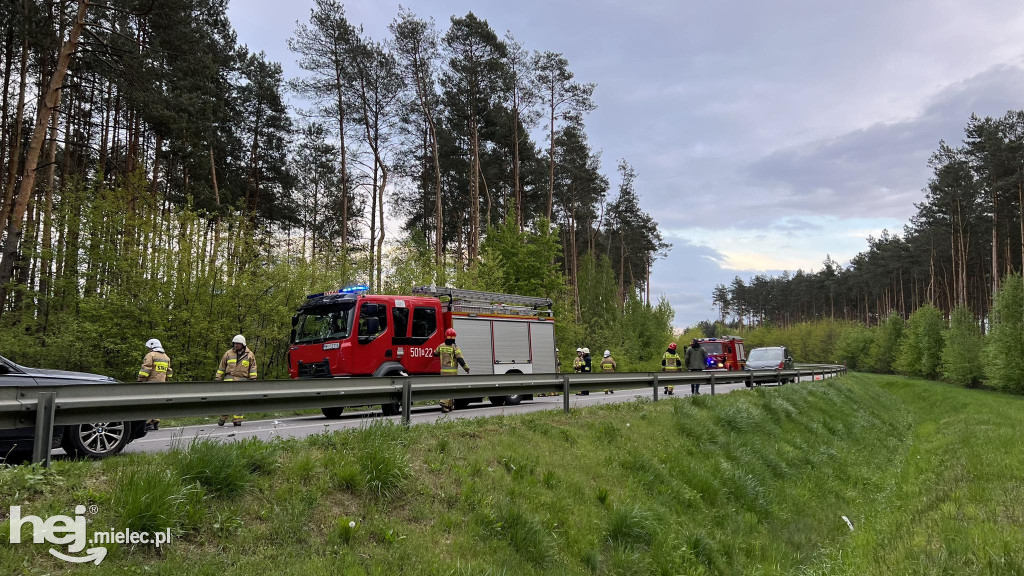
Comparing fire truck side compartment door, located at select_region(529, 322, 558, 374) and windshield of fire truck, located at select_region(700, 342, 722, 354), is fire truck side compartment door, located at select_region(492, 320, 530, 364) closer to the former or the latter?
fire truck side compartment door, located at select_region(529, 322, 558, 374)

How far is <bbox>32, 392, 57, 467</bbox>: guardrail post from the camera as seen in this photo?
473cm

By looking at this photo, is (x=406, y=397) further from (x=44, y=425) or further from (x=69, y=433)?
(x=44, y=425)

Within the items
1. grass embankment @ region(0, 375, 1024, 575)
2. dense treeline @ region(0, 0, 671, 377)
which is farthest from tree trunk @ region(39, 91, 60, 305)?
grass embankment @ region(0, 375, 1024, 575)

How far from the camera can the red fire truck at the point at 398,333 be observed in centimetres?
1310

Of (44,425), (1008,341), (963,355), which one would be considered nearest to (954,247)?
(963,355)

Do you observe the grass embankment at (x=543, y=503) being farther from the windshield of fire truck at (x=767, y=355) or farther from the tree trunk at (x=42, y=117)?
the windshield of fire truck at (x=767, y=355)

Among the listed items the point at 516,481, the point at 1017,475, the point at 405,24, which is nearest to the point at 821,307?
the point at 405,24

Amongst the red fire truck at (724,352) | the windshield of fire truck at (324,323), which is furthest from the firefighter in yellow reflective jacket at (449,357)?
the red fire truck at (724,352)

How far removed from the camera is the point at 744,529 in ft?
26.7

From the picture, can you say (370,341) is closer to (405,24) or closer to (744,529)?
(744,529)

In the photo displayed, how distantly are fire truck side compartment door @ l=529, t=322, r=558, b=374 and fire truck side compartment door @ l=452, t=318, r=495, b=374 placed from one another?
201 centimetres

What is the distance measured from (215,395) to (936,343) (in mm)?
64638

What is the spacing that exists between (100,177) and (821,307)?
12815cm

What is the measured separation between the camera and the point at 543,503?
21.4ft
